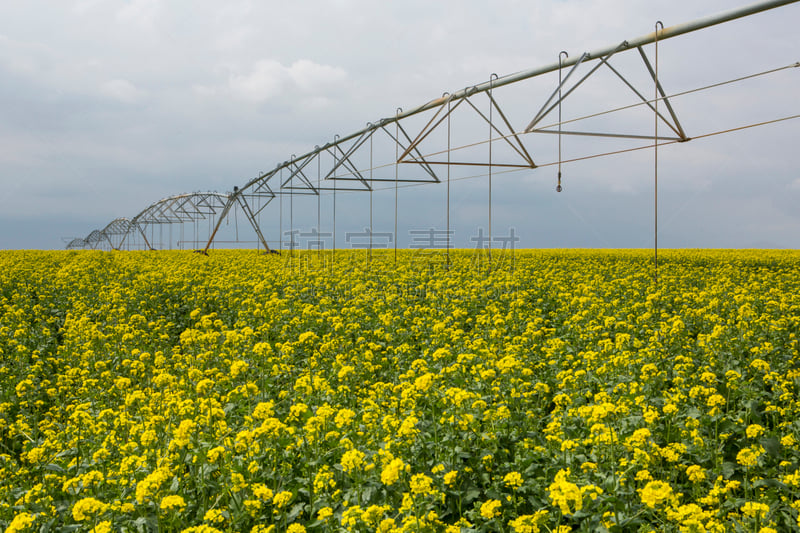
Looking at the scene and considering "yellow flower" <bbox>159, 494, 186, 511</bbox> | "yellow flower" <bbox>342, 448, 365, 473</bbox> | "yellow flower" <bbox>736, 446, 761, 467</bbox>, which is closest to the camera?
"yellow flower" <bbox>159, 494, 186, 511</bbox>

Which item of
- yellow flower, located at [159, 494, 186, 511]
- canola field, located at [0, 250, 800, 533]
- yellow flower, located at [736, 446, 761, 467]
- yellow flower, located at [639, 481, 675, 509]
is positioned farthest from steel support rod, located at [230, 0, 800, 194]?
yellow flower, located at [159, 494, 186, 511]

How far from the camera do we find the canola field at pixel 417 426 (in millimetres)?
3818

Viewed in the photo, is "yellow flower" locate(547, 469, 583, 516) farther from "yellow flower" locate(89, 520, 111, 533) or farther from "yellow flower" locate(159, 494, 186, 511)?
"yellow flower" locate(89, 520, 111, 533)

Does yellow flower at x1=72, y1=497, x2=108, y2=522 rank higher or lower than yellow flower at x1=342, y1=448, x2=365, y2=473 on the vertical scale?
lower

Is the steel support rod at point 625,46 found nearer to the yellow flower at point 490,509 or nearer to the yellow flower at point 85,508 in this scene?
the yellow flower at point 490,509

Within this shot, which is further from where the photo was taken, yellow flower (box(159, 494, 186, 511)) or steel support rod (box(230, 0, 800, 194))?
steel support rod (box(230, 0, 800, 194))

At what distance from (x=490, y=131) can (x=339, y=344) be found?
912cm

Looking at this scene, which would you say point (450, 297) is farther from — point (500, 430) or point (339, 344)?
point (500, 430)

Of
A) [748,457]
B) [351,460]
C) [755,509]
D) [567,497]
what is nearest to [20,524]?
[351,460]

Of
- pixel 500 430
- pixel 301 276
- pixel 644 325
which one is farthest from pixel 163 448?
pixel 301 276

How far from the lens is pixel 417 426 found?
5012 millimetres

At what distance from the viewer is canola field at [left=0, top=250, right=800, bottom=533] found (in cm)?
382

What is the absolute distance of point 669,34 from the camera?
11094 millimetres

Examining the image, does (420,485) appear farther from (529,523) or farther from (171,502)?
(171,502)
